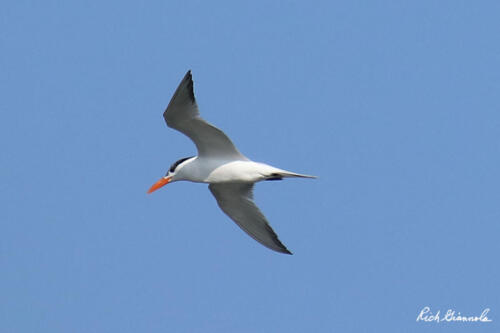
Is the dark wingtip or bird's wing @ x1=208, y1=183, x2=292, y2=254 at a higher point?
the dark wingtip

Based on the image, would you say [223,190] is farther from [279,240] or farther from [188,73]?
[188,73]

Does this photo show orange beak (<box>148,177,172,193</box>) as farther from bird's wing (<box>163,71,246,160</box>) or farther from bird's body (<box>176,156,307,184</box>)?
bird's wing (<box>163,71,246,160</box>)

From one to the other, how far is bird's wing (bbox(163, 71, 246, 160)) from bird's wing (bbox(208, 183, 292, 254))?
82cm

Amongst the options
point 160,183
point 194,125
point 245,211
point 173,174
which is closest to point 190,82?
point 194,125

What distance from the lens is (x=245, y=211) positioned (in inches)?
535

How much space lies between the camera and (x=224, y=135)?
12.3 meters

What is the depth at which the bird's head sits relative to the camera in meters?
13.2

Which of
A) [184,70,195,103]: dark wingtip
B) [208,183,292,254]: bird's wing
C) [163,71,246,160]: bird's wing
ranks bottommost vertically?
[208,183,292,254]: bird's wing

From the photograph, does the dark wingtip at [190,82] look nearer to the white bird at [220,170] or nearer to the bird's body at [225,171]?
the white bird at [220,170]

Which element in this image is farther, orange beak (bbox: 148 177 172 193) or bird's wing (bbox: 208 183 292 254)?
orange beak (bbox: 148 177 172 193)

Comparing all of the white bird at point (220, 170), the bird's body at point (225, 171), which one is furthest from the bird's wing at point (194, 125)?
the bird's body at point (225, 171)

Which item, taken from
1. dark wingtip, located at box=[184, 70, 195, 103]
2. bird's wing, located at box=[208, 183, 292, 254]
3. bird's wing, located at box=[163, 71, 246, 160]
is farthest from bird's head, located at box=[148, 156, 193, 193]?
dark wingtip, located at box=[184, 70, 195, 103]

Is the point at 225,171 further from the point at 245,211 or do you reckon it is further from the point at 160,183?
the point at 160,183

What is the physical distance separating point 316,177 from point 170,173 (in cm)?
265
